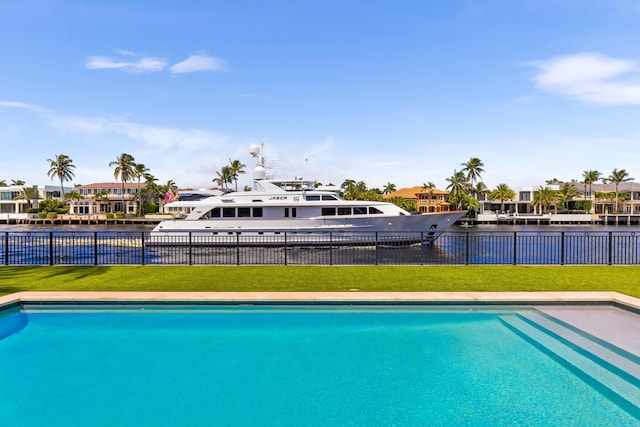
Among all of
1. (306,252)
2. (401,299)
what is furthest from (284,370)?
(306,252)

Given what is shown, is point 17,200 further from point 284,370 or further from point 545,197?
point 545,197

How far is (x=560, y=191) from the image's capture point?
88500 mm

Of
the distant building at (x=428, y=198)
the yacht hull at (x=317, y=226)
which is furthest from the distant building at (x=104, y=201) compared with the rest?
the yacht hull at (x=317, y=226)

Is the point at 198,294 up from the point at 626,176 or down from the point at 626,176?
down

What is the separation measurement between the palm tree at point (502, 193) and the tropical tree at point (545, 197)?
4.69 meters

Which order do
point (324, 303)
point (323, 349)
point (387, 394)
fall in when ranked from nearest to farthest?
1. point (387, 394)
2. point (323, 349)
3. point (324, 303)

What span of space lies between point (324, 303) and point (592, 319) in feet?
16.6

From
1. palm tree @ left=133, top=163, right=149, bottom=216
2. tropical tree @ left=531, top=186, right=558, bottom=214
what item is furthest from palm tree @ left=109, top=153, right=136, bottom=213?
tropical tree @ left=531, top=186, right=558, bottom=214

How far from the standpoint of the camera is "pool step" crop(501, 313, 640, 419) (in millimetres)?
5090

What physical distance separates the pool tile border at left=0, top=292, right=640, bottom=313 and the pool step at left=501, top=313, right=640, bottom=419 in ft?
2.67

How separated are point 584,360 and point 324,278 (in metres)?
6.45

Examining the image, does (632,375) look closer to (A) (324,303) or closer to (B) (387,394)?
(B) (387,394)

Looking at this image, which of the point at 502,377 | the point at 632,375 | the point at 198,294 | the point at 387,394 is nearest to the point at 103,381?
the point at 198,294

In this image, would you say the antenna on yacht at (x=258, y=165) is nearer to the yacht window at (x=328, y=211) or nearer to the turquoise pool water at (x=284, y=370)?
the yacht window at (x=328, y=211)
